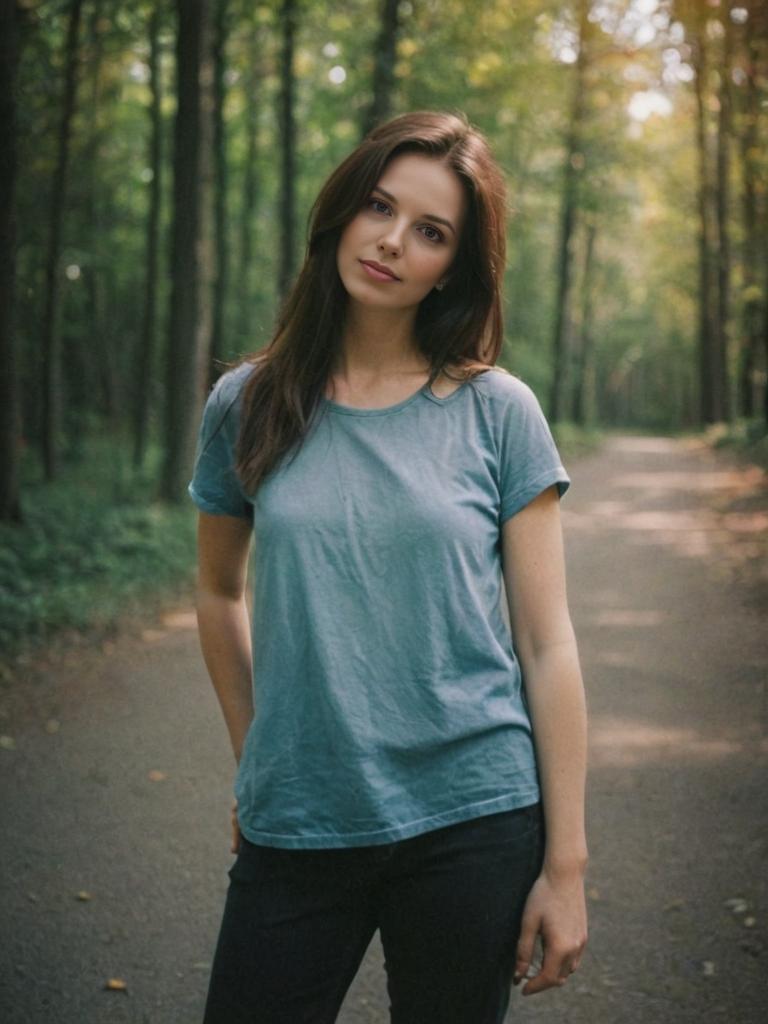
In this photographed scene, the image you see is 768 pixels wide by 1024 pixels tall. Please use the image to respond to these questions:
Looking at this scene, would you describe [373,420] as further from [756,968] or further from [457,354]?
[756,968]

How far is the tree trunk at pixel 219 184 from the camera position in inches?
621

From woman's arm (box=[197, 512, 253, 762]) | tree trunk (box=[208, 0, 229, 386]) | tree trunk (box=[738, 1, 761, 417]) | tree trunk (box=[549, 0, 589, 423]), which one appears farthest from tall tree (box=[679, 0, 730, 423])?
woman's arm (box=[197, 512, 253, 762])

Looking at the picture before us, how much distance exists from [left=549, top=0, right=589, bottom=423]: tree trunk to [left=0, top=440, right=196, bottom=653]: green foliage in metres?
15.2

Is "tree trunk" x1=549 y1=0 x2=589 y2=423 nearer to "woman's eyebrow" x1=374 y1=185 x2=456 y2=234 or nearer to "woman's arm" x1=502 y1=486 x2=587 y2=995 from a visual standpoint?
"woman's eyebrow" x1=374 y1=185 x2=456 y2=234

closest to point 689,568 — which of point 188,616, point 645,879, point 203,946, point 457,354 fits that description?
point 188,616

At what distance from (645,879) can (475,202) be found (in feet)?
10.8

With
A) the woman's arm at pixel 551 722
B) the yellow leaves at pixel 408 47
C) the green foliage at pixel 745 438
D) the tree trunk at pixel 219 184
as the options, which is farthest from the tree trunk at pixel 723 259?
the woman's arm at pixel 551 722

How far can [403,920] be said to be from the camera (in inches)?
68.0

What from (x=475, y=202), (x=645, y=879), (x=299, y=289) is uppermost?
A: (x=475, y=202)

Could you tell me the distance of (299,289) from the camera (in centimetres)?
210

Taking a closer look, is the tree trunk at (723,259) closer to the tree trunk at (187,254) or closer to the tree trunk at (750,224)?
the tree trunk at (750,224)

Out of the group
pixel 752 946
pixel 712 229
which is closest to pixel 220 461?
pixel 752 946

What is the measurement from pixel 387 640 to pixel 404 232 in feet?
2.60

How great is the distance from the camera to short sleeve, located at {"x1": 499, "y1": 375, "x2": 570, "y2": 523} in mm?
1815
